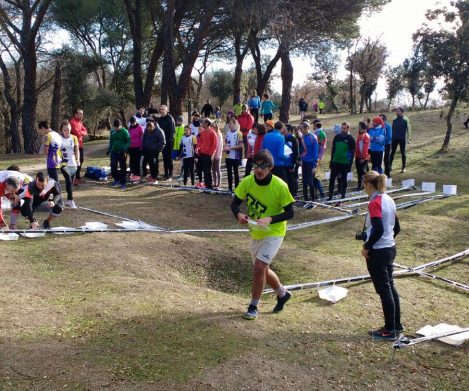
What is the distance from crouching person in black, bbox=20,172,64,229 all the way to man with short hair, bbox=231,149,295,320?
14.3 ft

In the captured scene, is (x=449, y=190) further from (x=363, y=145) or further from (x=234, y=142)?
(x=234, y=142)

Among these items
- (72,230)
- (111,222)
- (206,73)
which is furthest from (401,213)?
(206,73)

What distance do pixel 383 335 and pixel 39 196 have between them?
6.02 metres

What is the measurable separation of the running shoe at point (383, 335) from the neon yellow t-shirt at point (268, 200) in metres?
1.46

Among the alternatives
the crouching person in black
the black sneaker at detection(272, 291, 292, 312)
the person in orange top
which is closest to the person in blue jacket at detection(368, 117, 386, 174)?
the person in orange top

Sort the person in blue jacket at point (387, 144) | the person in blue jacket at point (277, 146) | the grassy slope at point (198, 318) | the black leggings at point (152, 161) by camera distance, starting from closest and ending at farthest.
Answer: the grassy slope at point (198, 318), the person in blue jacket at point (277, 146), the black leggings at point (152, 161), the person in blue jacket at point (387, 144)

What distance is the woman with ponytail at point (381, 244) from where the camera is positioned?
5.46 meters

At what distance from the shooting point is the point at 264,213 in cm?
573

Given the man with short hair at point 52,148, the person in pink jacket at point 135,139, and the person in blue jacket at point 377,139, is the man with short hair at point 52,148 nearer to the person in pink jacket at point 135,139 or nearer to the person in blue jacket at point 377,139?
the person in pink jacket at point 135,139

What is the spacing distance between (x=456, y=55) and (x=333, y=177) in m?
11.6

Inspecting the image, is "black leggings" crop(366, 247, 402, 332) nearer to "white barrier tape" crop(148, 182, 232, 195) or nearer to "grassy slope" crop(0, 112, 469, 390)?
"grassy slope" crop(0, 112, 469, 390)

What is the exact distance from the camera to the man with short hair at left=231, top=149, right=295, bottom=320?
559cm

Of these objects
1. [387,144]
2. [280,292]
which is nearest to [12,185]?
[280,292]

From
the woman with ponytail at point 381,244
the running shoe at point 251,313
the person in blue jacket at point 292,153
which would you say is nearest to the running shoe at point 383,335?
the woman with ponytail at point 381,244
